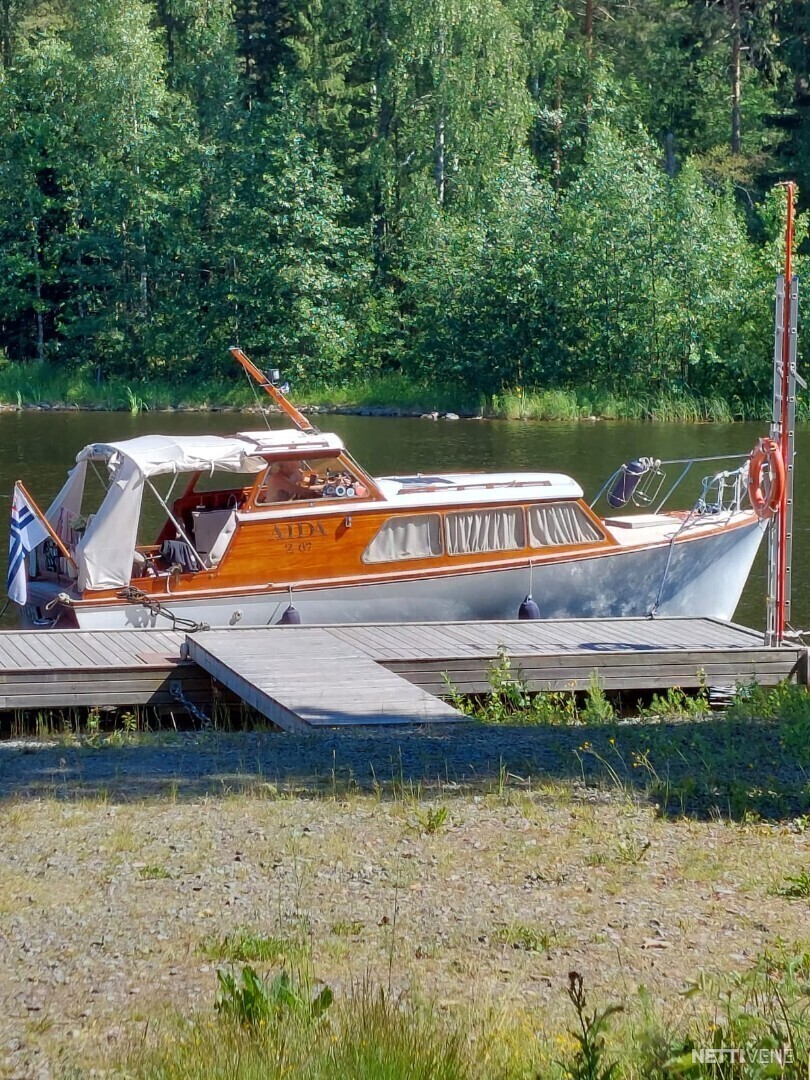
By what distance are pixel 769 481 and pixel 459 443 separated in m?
24.4

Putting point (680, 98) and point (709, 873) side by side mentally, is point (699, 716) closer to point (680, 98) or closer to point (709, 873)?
point (709, 873)

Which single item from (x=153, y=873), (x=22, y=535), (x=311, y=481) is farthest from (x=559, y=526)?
(x=153, y=873)

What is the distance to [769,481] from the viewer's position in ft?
50.4

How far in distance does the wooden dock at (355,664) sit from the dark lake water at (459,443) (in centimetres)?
744

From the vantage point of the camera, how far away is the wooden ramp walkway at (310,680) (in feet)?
37.2

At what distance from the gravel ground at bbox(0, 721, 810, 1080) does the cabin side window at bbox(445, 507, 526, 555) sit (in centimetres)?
672

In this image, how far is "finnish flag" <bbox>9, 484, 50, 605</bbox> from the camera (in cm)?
1565

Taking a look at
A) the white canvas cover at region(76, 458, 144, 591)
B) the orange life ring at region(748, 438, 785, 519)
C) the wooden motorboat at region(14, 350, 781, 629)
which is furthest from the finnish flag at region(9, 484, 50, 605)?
the orange life ring at region(748, 438, 785, 519)

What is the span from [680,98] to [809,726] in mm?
58998

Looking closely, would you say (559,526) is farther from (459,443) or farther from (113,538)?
(459,443)

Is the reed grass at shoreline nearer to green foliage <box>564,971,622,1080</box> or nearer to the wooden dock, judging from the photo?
the wooden dock

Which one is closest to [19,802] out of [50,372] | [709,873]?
[709,873]

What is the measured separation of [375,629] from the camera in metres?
15.1

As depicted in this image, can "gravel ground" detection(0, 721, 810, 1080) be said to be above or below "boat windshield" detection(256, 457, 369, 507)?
below
